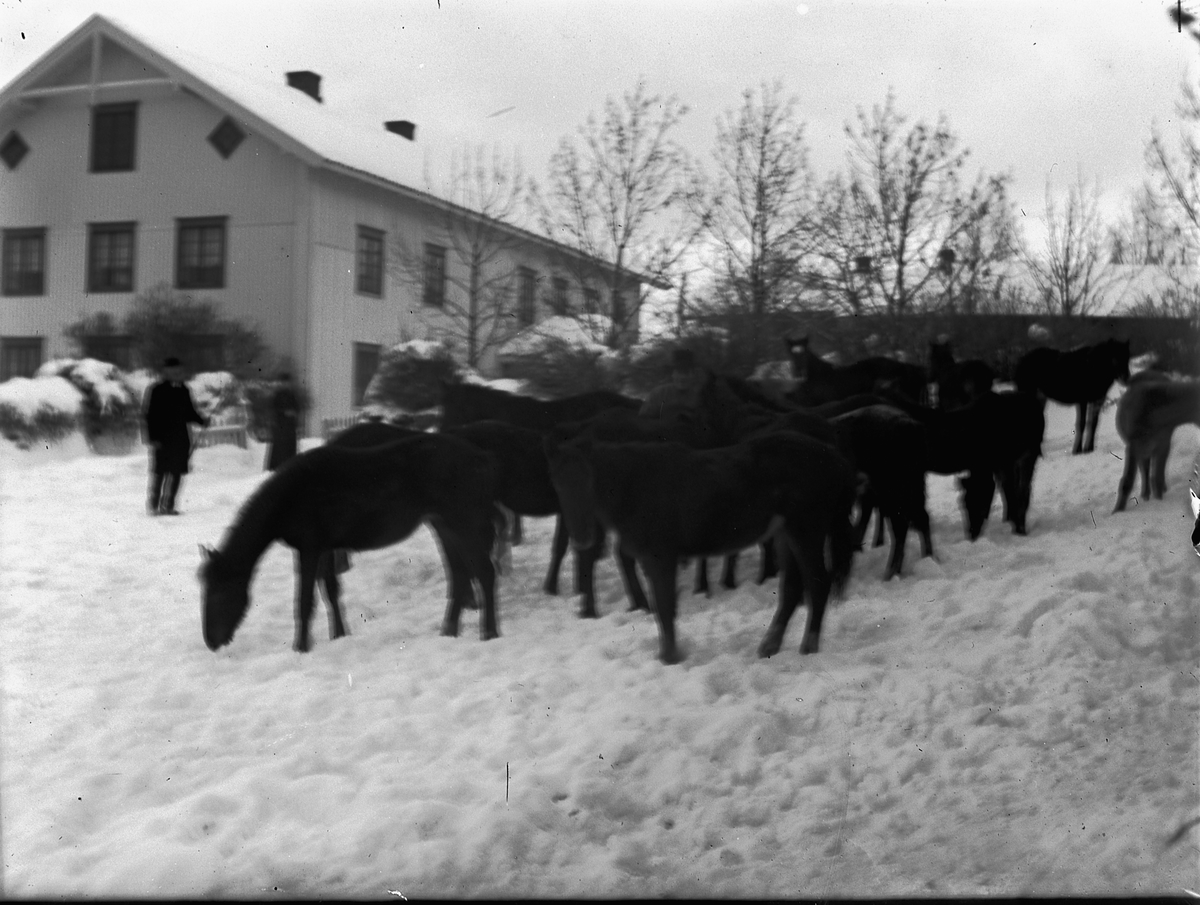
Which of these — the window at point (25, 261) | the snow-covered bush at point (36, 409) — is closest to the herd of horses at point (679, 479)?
the snow-covered bush at point (36, 409)

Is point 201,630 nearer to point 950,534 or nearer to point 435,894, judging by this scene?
point 435,894

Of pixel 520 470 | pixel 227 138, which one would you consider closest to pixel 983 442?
pixel 520 470

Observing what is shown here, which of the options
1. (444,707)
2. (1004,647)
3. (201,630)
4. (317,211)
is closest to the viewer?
(444,707)

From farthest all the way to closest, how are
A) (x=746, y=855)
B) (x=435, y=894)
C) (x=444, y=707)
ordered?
(x=444, y=707) < (x=746, y=855) < (x=435, y=894)

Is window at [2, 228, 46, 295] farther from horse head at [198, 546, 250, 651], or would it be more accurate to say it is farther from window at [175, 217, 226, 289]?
horse head at [198, 546, 250, 651]

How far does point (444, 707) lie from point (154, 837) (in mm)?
1232

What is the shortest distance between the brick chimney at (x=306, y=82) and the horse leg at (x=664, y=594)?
2779 mm

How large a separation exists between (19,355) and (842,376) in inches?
182

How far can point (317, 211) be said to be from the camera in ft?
19.1

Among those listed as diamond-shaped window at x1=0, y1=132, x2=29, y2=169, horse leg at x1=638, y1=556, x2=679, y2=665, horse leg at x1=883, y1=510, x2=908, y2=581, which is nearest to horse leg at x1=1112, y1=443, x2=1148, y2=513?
horse leg at x1=883, y1=510, x2=908, y2=581

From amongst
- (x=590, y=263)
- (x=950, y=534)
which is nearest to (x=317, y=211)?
(x=590, y=263)

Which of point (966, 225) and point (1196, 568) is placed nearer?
point (1196, 568)

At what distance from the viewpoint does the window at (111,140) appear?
5562 millimetres

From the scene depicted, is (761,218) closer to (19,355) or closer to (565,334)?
(565,334)
